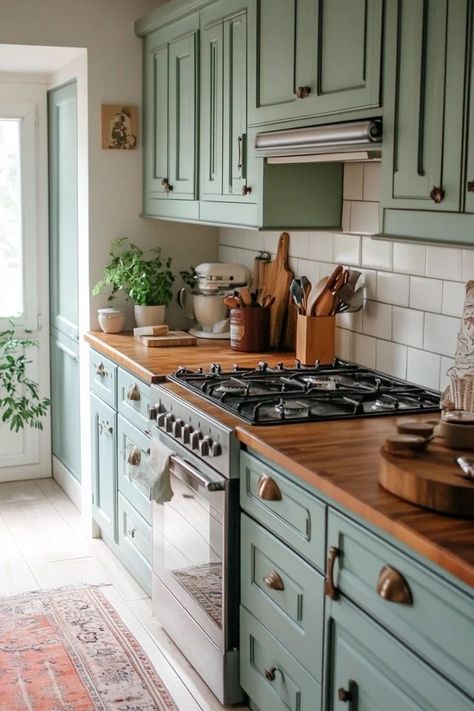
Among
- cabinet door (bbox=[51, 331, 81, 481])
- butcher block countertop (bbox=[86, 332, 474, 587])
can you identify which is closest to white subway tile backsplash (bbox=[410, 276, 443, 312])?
butcher block countertop (bbox=[86, 332, 474, 587])

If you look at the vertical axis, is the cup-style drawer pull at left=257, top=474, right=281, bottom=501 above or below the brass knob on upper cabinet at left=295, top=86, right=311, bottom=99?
below

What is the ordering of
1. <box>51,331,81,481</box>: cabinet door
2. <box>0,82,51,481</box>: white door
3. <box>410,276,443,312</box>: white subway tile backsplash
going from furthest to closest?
<box>0,82,51,481</box>: white door → <box>51,331,81,481</box>: cabinet door → <box>410,276,443,312</box>: white subway tile backsplash

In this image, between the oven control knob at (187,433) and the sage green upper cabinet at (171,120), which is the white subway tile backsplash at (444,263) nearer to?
the oven control knob at (187,433)

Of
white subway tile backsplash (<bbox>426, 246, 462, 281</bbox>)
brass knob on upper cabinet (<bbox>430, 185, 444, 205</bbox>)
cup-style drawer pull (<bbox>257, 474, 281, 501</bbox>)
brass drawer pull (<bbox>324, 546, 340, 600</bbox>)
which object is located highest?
brass knob on upper cabinet (<bbox>430, 185, 444, 205</bbox>)

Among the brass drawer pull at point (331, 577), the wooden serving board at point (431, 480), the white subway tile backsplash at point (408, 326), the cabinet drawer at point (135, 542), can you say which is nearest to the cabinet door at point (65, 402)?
the cabinet drawer at point (135, 542)

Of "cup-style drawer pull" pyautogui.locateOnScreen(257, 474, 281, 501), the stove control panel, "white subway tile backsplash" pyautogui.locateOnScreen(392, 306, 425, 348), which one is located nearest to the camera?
"cup-style drawer pull" pyautogui.locateOnScreen(257, 474, 281, 501)

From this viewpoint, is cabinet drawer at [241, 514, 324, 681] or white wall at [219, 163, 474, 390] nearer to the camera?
cabinet drawer at [241, 514, 324, 681]

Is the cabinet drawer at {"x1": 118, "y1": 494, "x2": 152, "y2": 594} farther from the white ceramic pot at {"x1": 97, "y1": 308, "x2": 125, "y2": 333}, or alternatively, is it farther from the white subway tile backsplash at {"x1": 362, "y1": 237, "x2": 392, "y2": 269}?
the white subway tile backsplash at {"x1": 362, "y1": 237, "x2": 392, "y2": 269}

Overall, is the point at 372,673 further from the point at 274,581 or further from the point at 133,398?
the point at 133,398

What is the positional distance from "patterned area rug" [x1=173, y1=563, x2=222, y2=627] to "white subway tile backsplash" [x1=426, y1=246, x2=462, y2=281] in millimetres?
1104

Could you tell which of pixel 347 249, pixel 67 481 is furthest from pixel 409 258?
pixel 67 481

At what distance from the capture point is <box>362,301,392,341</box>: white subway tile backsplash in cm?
336

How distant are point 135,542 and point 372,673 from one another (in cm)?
190

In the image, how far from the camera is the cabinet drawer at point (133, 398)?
3619 mm
